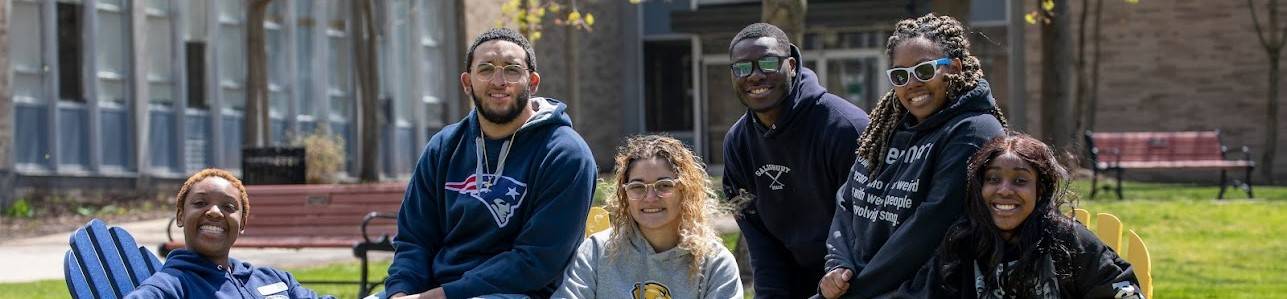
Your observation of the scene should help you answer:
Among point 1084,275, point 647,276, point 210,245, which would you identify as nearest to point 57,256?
point 210,245

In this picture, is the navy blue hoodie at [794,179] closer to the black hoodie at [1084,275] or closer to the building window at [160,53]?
the black hoodie at [1084,275]

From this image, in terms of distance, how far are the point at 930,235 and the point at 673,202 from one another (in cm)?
88

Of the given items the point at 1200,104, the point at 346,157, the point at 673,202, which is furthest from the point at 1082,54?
the point at 673,202

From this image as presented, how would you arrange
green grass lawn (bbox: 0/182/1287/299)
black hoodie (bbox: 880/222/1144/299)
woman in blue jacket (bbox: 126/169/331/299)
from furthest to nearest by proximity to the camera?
green grass lawn (bbox: 0/182/1287/299) < woman in blue jacket (bbox: 126/169/331/299) < black hoodie (bbox: 880/222/1144/299)

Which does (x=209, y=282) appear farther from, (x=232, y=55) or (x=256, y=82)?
(x=232, y=55)

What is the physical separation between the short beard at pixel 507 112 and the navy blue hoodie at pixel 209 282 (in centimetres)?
80

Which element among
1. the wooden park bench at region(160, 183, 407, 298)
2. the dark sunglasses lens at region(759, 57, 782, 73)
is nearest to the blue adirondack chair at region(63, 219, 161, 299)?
the dark sunglasses lens at region(759, 57, 782, 73)

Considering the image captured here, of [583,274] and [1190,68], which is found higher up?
[1190,68]

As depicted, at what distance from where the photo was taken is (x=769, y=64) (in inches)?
214

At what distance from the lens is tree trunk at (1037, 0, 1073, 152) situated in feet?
60.0

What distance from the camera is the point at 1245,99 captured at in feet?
84.9

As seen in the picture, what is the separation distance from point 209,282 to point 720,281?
151 centimetres

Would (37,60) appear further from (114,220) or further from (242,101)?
(242,101)

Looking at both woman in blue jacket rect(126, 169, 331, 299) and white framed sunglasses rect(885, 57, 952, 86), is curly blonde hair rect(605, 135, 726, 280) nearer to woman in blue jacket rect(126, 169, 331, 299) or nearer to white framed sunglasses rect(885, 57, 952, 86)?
white framed sunglasses rect(885, 57, 952, 86)
